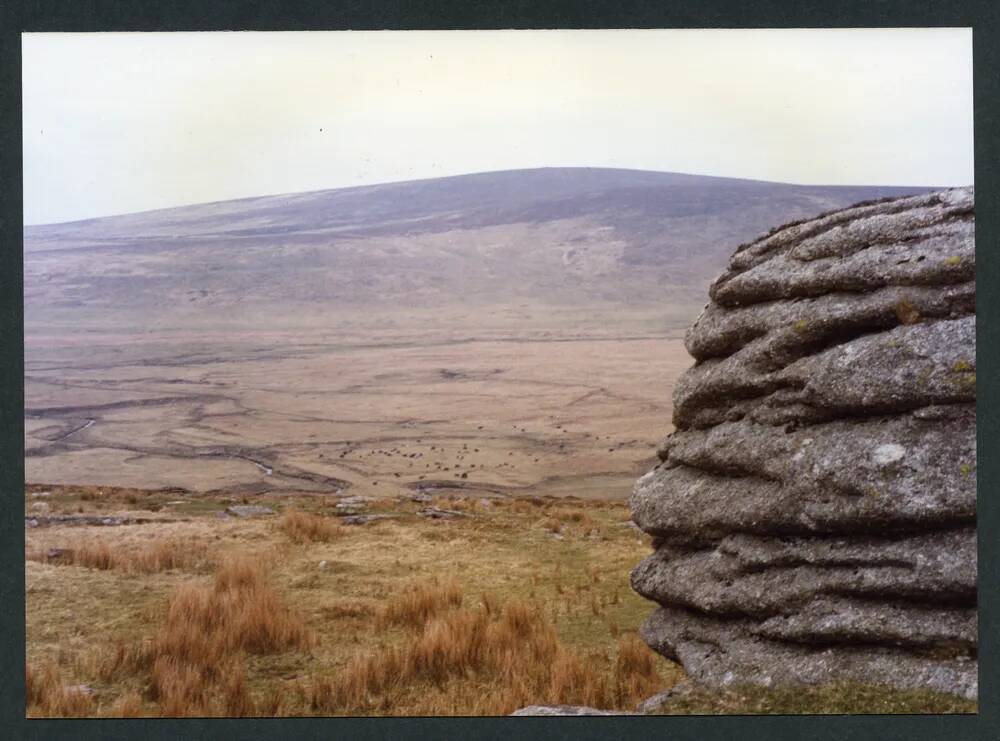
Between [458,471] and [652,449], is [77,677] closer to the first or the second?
[458,471]

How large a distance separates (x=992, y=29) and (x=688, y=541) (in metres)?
5.53

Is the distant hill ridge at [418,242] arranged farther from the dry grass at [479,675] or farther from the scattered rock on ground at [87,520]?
the dry grass at [479,675]

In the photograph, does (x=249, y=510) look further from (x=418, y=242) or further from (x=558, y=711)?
(x=558, y=711)

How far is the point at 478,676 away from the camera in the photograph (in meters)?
7.57

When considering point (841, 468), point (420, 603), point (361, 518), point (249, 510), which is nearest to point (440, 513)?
point (361, 518)

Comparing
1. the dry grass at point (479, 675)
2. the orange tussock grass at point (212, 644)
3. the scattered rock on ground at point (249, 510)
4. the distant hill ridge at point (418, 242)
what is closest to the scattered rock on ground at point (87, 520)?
the scattered rock on ground at point (249, 510)

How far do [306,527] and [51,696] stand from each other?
2846 millimetres

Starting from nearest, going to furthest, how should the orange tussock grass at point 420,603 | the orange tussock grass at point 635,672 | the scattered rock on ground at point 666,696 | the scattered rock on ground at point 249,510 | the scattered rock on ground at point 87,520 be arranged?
the scattered rock on ground at point 666,696, the orange tussock grass at point 635,672, the orange tussock grass at point 420,603, the scattered rock on ground at point 87,520, the scattered rock on ground at point 249,510

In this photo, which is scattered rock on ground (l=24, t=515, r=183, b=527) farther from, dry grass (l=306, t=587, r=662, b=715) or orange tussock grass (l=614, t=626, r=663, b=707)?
orange tussock grass (l=614, t=626, r=663, b=707)

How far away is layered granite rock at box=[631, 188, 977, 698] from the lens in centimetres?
634

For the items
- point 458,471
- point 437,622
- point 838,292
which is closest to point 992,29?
point 838,292

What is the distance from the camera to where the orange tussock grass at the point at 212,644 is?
7.46 metres

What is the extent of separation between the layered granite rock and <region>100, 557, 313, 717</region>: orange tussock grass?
3697 millimetres

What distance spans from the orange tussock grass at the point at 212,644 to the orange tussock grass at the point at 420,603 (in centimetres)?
80
